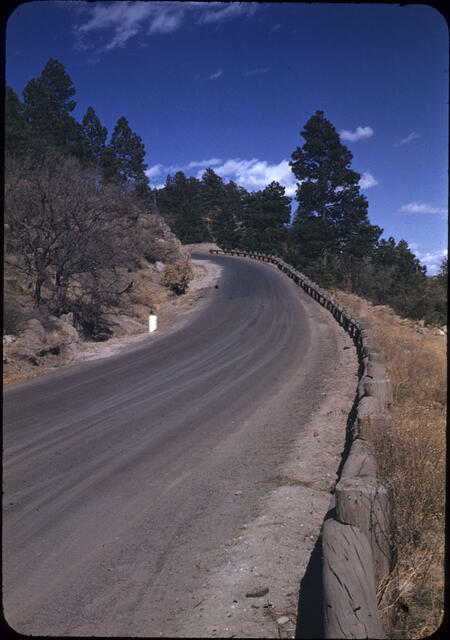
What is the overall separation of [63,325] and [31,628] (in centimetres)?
1386

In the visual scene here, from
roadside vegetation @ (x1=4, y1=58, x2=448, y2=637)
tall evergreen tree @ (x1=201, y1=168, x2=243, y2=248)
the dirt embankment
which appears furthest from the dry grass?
tall evergreen tree @ (x1=201, y1=168, x2=243, y2=248)

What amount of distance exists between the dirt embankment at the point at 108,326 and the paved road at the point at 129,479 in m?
1.25

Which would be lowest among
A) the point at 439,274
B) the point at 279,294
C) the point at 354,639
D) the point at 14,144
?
the point at 354,639

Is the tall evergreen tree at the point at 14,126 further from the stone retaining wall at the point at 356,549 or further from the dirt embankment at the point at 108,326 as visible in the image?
the stone retaining wall at the point at 356,549

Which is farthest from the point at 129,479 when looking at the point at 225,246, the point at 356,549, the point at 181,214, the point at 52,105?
the point at 181,214

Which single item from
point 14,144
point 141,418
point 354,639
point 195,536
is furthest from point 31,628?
point 14,144

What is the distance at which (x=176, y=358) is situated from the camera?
44.9ft

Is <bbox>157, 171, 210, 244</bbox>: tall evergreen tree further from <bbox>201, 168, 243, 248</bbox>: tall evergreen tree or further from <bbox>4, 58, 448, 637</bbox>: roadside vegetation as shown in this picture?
<bbox>4, 58, 448, 637</bbox>: roadside vegetation

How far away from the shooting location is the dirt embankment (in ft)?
42.7

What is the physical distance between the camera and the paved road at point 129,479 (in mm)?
3781

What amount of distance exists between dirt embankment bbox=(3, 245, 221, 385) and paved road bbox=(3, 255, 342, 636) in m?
1.25

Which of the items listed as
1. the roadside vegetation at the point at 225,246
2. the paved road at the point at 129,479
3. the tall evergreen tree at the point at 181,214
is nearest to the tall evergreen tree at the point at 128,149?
the roadside vegetation at the point at 225,246

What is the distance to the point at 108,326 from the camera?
20.3 m

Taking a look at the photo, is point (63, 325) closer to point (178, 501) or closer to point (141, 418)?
point (141, 418)
